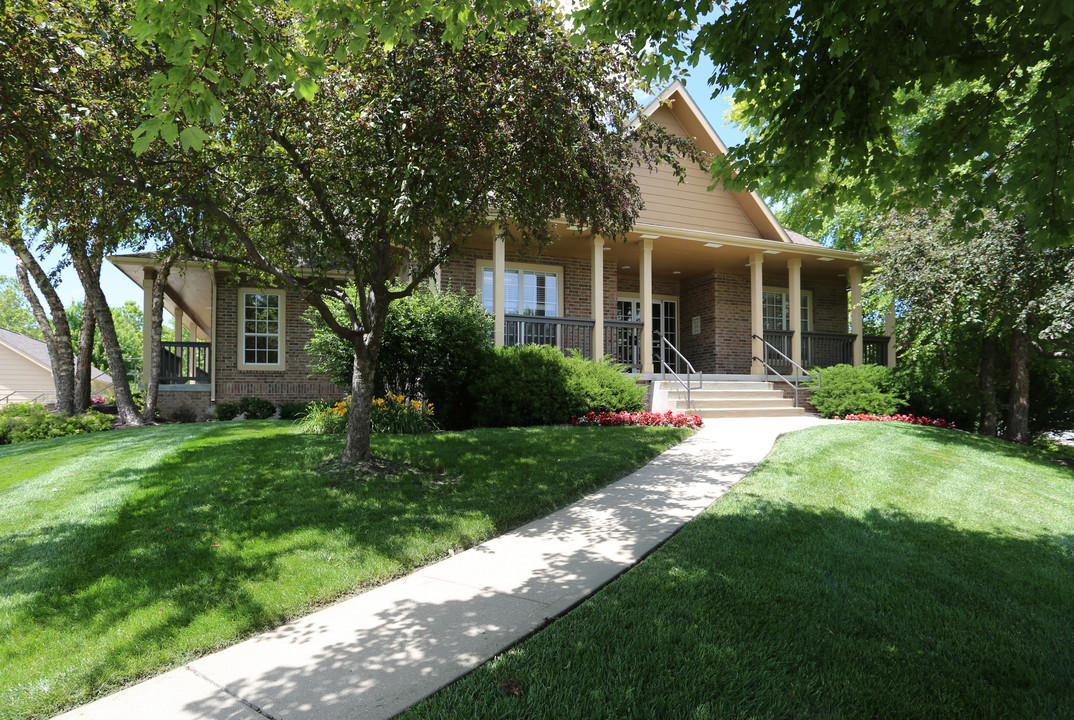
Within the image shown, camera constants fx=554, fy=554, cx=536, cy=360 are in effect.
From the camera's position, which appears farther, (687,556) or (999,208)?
(999,208)

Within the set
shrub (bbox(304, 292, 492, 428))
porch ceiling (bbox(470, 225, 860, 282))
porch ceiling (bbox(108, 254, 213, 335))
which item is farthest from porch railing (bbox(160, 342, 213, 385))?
porch ceiling (bbox(470, 225, 860, 282))

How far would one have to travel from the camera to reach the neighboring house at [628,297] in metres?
13.9

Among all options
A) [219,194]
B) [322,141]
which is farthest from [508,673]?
[219,194]

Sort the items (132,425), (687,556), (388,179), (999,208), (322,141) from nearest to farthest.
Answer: (687,556) → (999,208) → (388,179) → (322,141) → (132,425)

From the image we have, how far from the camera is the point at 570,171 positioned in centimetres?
574

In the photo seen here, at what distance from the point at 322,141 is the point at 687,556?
5.01 metres

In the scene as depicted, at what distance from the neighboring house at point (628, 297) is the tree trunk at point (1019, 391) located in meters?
3.93

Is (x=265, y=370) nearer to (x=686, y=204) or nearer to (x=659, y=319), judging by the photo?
(x=659, y=319)

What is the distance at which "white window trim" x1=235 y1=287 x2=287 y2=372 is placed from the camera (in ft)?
49.0

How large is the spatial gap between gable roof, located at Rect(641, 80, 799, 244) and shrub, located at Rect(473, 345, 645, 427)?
7.19m

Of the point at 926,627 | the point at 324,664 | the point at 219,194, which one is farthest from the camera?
the point at 219,194

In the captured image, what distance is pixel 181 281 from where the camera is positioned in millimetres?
16281

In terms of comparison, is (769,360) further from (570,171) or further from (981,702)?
(981,702)

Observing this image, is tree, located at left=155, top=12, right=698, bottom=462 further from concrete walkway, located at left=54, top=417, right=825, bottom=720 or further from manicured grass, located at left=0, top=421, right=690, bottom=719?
concrete walkway, located at left=54, top=417, right=825, bottom=720
